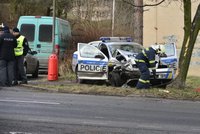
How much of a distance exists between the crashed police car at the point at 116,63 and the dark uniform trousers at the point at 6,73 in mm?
2351

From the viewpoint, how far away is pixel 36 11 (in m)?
40.8

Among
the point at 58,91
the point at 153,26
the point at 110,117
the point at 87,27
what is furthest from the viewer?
the point at 87,27

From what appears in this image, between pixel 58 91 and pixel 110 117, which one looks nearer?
pixel 110 117

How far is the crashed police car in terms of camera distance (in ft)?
50.8

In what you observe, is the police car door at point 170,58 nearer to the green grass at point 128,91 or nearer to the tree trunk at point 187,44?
the tree trunk at point 187,44

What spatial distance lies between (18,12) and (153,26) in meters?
20.6

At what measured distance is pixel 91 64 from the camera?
16.3 m

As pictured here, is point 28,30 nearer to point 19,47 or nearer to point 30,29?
point 30,29

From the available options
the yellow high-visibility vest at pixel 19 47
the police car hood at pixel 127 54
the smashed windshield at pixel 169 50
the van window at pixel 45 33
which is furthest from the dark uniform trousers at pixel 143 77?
the van window at pixel 45 33

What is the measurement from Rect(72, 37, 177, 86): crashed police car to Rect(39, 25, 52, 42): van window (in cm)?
425

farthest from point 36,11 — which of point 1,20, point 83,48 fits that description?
point 83,48

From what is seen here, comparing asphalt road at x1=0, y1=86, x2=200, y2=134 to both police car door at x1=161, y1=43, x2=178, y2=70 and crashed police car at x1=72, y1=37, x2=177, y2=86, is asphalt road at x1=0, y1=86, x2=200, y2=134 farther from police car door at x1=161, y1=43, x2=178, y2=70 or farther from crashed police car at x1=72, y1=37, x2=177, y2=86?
police car door at x1=161, y1=43, x2=178, y2=70

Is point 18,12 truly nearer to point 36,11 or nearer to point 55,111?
point 36,11

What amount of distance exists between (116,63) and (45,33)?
6357mm
